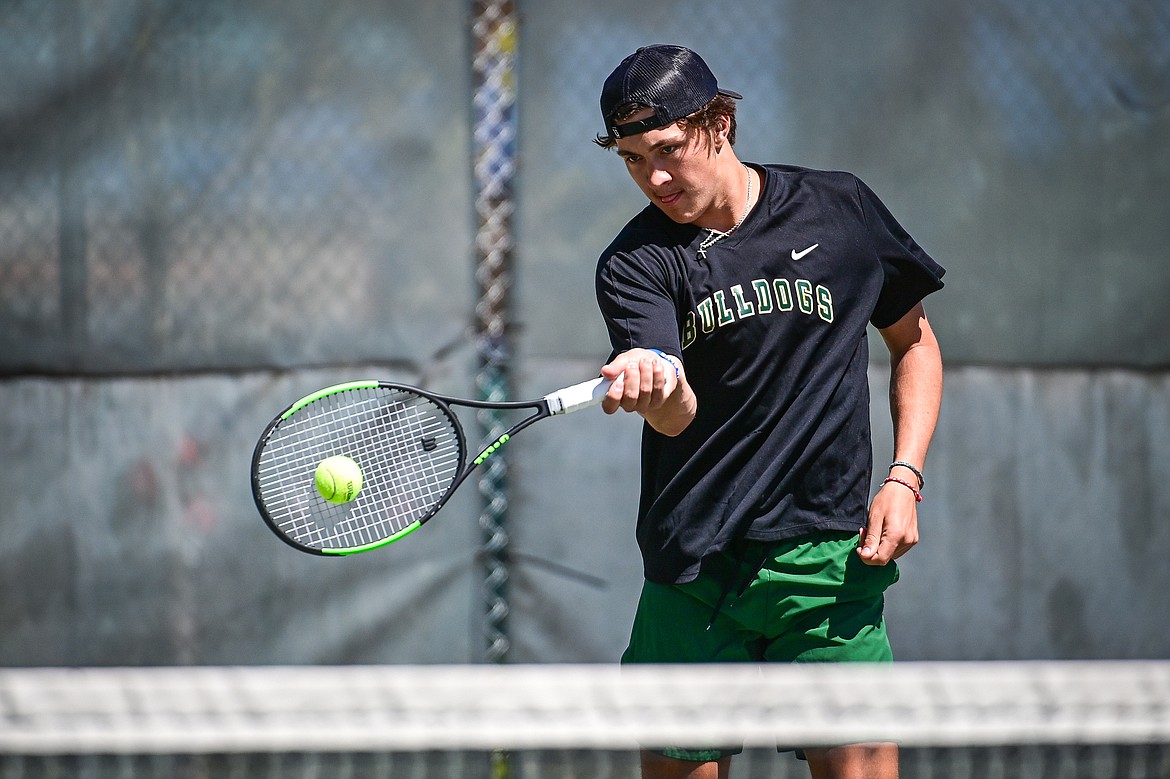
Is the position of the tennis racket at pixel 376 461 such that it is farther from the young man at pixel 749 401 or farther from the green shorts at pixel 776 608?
the green shorts at pixel 776 608

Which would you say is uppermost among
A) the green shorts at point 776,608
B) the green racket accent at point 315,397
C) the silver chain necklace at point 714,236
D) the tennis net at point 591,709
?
the silver chain necklace at point 714,236

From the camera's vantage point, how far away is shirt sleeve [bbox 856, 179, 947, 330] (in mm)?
2143

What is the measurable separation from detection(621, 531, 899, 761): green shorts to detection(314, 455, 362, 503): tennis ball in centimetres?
56

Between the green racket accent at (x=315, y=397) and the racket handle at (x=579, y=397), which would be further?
the green racket accent at (x=315, y=397)

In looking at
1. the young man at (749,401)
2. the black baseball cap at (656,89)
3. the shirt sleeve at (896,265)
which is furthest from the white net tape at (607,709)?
the black baseball cap at (656,89)

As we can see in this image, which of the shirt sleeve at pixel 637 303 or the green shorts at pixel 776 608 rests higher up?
the shirt sleeve at pixel 637 303

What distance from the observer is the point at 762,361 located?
206 centimetres

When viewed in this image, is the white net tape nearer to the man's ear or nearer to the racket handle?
the racket handle

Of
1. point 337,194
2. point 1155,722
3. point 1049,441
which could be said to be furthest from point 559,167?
point 1155,722

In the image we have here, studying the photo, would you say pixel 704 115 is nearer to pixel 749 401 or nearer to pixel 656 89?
pixel 656 89

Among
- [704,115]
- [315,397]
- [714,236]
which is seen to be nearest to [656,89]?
[704,115]

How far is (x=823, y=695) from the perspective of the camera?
6.02ft

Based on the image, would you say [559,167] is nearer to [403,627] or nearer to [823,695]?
[403,627]

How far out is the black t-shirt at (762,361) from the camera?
204 centimetres
